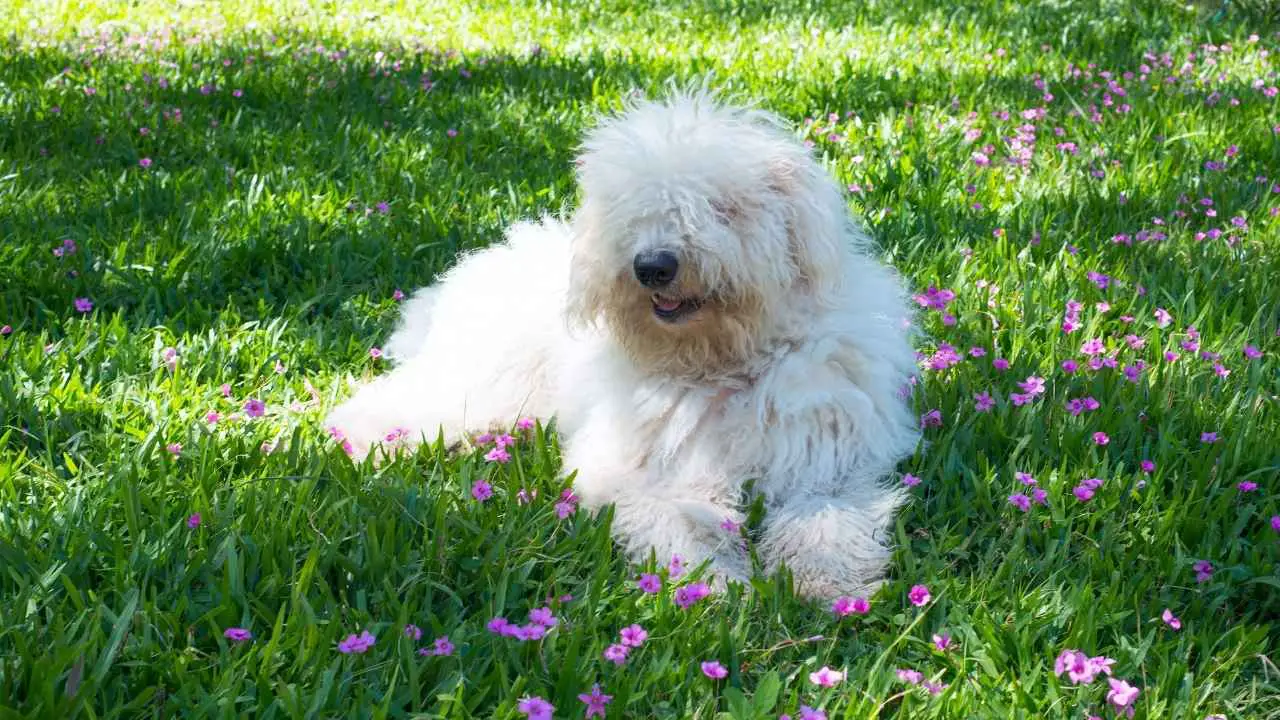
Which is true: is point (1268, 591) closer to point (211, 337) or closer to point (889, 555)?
point (889, 555)

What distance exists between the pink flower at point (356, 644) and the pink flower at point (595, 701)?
0.45 meters

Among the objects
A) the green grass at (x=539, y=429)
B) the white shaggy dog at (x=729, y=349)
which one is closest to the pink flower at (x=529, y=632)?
the green grass at (x=539, y=429)

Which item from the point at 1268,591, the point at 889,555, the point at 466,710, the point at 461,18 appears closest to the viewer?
the point at 466,710

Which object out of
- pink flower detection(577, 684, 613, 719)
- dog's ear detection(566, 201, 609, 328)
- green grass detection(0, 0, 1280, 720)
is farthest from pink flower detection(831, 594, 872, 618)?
dog's ear detection(566, 201, 609, 328)

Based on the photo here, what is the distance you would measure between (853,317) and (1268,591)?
4.16 ft

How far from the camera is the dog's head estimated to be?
337 centimetres

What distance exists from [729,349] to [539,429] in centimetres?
68

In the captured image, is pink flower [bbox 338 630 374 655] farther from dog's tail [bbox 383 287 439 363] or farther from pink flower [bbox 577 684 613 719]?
dog's tail [bbox 383 287 439 363]

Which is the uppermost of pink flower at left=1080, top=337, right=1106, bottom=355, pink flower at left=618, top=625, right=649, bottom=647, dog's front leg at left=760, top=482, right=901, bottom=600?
pink flower at left=618, top=625, right=649, bottom=647

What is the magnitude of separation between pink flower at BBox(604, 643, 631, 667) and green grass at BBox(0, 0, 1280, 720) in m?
0.02

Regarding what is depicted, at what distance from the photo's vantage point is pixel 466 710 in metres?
2.51

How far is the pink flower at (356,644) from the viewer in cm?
260

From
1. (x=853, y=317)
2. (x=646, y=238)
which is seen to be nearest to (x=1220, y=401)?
(x=853, y=317)

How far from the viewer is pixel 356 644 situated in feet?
8.56
